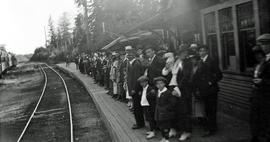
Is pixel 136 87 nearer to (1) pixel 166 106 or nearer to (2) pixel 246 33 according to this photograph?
(1) pixel 166 106

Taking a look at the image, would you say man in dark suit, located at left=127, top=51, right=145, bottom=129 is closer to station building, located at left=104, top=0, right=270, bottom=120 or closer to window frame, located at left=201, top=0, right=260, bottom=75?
station building, located at left=104, top=0, right=270, bottom=120

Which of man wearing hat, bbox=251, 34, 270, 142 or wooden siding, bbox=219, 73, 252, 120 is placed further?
wooden siding, bbox=219, 73, 252, 120

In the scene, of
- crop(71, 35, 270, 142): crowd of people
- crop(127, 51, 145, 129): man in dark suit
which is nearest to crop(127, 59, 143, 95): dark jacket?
crop(127, 51, 145, 129): man in dark suit

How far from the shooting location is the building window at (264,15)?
7.58 meters

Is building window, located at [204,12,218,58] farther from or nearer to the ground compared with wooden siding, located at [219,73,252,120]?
farther from the ground

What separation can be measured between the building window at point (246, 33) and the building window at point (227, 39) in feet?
1.36

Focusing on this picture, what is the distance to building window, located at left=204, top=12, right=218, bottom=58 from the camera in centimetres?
1026

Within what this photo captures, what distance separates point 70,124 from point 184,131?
247 inches

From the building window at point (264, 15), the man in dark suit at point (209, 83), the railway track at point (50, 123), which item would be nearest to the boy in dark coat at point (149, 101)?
the man in dark suit at point (209, 83)

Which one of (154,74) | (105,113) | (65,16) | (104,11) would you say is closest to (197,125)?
(154,74)

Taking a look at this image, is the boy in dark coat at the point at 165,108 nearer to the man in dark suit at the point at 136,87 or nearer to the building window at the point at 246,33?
the man in dark suit at the point at 136,87

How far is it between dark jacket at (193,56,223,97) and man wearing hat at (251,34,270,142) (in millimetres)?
1408


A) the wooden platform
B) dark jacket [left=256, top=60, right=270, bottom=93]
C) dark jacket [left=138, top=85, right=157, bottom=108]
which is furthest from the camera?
dark jacket [left=138, top=85, right=157, bottom=108]

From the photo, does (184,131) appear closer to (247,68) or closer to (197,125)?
(197,125)
